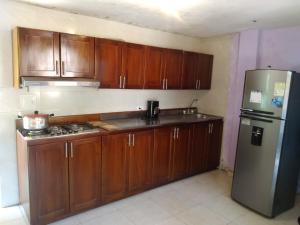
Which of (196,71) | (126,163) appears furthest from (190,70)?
(126,163)

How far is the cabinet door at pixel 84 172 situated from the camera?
7.98ft

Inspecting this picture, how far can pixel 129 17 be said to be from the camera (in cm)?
292

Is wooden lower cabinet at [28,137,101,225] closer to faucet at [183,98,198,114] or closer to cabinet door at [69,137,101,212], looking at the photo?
cabinet door at [69,137,101,212]

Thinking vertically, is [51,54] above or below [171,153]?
above

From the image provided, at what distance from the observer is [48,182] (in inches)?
90.4

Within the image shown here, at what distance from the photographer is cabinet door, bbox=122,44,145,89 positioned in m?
3.01

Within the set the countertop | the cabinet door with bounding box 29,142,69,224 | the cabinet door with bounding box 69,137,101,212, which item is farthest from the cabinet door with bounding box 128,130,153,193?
the cabinet door with bounding box 29,142,69,224

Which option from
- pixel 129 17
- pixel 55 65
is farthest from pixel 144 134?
pixel 129 17

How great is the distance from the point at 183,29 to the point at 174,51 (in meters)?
0.38

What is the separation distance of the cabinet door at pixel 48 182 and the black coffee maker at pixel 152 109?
5.13 feet

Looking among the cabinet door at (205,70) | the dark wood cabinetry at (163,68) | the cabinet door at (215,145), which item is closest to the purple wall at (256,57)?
the cabinet door at (215,145)

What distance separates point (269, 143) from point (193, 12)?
1737mm

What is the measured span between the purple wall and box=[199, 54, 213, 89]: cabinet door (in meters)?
0.45

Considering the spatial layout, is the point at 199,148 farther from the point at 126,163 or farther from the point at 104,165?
the point at 104,165
